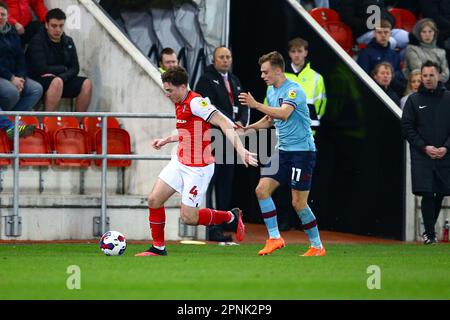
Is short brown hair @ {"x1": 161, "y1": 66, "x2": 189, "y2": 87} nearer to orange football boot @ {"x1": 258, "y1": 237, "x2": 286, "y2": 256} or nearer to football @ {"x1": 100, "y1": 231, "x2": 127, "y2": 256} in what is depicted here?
football @ {"x1": 100, "y1": 231, "x2": 127, "y2": 256}

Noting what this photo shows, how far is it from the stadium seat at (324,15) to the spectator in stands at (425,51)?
1.20 metres

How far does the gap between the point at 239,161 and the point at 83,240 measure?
95.2 inches

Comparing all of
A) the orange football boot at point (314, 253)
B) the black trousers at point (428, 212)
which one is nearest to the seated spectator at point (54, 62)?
the orange football boot at point (314, 253)

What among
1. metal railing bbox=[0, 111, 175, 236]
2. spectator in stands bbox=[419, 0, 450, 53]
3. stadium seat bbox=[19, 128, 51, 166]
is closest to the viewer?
metal railing bbox=[0, 111, 175, 236]

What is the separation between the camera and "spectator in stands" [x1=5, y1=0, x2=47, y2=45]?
1673 centimetres

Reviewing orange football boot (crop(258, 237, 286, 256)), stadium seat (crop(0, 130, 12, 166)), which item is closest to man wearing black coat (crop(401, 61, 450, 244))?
orange football boot (crop(258, 237, 286, 256))

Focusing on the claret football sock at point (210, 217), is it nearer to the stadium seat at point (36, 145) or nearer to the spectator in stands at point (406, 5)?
the stadium seat at point (36, 145)

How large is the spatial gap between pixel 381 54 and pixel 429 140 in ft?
8.73

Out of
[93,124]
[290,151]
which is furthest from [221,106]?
[290,151]

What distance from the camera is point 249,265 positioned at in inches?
482

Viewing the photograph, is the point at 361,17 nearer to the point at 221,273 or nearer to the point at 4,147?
the point at 4,147

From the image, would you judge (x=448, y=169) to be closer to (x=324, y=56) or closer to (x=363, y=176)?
(x=363, y=176)

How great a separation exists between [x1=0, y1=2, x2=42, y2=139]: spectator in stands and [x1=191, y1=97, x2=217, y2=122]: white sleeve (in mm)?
3132
